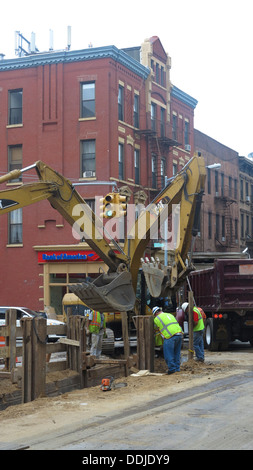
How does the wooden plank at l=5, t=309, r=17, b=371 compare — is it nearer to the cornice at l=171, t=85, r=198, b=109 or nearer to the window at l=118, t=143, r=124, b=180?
the window at l=118, t=143, r=124, b=180

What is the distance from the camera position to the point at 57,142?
35938 mm

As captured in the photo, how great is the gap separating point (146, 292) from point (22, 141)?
64.3 feet

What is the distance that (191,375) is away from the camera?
14.6 meters

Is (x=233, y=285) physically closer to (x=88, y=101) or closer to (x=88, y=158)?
(x=88, y=158)

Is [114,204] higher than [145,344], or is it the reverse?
[114,204]

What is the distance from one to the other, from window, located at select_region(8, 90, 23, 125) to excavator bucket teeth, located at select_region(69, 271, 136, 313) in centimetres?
2218

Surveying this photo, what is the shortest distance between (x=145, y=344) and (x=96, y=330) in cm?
241

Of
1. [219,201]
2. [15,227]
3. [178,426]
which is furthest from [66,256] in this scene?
[178,426]

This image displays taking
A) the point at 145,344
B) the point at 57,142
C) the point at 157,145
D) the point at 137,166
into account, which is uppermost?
the point at 157,145

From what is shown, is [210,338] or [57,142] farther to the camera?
[57,142]

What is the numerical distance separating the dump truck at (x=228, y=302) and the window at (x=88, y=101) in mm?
16035

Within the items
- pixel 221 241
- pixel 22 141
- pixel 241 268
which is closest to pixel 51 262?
pixel 22 141

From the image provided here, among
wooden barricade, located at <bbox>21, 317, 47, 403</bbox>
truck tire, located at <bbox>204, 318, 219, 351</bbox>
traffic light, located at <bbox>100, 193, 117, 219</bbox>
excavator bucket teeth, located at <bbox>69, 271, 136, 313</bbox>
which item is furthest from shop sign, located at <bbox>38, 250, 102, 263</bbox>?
wooden barricade, located at <bbox>21, 317, 47, 403</bbox>
